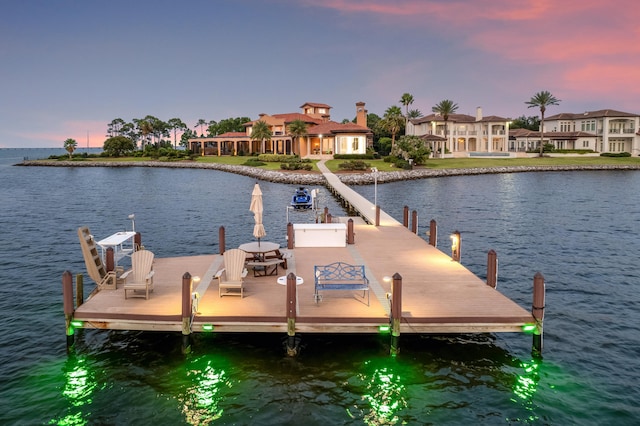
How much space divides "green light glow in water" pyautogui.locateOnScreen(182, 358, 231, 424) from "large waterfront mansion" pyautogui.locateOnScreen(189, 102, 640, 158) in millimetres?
80333

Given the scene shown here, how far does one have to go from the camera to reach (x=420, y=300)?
1419 centimetres

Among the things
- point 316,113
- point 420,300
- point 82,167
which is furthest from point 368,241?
point 82,167

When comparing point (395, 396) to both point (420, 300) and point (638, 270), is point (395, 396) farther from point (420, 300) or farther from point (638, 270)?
point (638, 270)

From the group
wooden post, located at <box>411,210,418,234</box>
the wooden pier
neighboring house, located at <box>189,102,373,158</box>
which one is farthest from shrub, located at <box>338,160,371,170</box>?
the wooden pier

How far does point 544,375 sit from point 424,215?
27829mm

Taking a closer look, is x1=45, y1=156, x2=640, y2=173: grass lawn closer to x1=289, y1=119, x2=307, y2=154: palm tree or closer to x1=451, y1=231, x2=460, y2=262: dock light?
x1=289, y1=119, x2=307, y2=154: palm tree

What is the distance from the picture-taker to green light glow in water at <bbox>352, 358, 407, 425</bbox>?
11016 millimetres

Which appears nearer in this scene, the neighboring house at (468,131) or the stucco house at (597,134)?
the neighboring house at (468,131)

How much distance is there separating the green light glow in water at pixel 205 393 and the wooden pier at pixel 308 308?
41.4 inches

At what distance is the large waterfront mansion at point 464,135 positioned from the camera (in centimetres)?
9675

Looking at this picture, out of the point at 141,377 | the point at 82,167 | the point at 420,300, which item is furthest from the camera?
the point at 82,167

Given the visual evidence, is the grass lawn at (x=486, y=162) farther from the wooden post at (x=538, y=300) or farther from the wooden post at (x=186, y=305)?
the wooden post at (x=186, y=305)

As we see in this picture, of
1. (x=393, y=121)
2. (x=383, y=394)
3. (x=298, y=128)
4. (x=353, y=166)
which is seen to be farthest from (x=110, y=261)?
(x=393, y=121)

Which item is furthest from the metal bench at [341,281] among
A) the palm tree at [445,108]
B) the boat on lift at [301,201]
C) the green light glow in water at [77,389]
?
the palm tree at [445,108]
